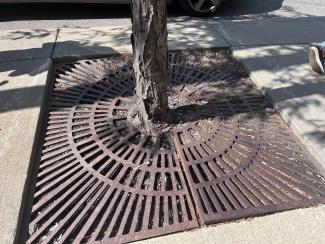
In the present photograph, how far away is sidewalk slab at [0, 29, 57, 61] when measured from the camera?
3.89 metres

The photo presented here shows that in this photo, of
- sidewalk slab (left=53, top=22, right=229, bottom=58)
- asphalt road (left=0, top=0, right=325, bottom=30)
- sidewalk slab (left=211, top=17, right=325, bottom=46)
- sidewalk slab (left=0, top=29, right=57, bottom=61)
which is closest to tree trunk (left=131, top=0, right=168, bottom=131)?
sidewalk slab (left=53, top=22, right=229, bottom=58)

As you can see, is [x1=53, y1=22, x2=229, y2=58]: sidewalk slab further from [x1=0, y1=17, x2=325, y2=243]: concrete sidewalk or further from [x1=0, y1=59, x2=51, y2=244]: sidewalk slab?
[x1=0, y1=59, x2=51, y2=244]: sidewalk slab

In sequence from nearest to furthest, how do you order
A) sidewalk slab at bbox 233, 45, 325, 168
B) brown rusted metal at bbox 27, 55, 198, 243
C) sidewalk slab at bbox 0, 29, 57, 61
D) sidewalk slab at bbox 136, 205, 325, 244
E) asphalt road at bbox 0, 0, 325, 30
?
sidewalk slab at bbox 136, 205, 325, 244, brown rusted metal at bbox 27, 55, 198, 243, sidewalk slab at bbox 233, 45, 325, 168, sidewalk slab at bbox 0, 29, 57, 61, asphalt road at bbox 0, 0, 325, 30

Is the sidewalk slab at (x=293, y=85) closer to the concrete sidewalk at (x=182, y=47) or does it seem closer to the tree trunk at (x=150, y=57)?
the concrete sidewalk at (x=182, y=47)

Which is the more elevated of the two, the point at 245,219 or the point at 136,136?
the point at 136,136

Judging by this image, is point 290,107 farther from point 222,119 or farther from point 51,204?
point 51,204

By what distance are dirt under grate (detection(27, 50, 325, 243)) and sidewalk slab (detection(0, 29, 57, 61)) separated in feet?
2.11

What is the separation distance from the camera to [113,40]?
425 centimetres

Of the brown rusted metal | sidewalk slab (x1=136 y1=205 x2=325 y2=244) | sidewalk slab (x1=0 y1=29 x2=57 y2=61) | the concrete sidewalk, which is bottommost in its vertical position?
sidewalk slab (x1=136 y1=205 x2=325 y2=244)

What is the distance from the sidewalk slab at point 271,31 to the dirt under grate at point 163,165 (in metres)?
0.93

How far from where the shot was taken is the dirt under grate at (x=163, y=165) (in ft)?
7.59

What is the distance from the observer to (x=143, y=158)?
2.73 meters

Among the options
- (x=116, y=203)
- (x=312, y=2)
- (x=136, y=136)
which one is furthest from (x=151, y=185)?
(x=312, y=2)

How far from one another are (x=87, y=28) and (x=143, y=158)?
2458 millimetres
